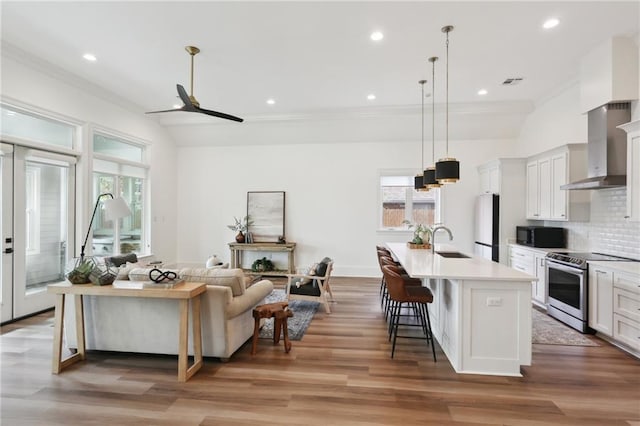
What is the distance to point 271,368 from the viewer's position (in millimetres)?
2891

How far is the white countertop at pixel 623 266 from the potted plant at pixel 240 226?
603 cm

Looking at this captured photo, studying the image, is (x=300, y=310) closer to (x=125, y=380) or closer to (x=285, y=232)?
(x=125, y=380)

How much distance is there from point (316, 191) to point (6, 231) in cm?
513

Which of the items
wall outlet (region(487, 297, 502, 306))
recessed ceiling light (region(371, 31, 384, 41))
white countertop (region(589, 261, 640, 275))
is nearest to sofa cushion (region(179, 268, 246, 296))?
wall outlet (region(487, 297, 502, 306))

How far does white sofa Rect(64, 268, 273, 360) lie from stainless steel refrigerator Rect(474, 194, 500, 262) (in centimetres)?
466

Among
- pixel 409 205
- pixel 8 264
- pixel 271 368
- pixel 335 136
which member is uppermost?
pixel 335 136

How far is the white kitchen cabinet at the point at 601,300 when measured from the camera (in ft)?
11.0

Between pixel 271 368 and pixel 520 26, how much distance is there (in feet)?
14.2

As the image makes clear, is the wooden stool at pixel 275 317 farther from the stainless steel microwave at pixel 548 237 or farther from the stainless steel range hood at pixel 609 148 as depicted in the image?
the stainless steel microwave at pixel 548 237

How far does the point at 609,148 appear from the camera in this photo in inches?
146

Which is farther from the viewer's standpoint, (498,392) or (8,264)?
(8,264)

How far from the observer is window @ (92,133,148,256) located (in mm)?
5375

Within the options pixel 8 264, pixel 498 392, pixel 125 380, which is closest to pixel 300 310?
pixel 125 380

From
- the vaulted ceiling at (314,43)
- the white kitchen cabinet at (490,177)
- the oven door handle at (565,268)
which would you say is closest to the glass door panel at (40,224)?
the vaulted ceiling at (314,43)
